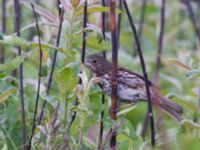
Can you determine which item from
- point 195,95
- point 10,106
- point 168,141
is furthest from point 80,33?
point 168,141

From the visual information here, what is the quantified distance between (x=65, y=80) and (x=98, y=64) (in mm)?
282

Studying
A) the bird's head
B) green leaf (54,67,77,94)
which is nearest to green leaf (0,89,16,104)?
green leaf (54,67,77,94)

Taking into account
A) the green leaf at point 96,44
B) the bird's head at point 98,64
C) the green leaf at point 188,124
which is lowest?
the green leaf at point 188,124

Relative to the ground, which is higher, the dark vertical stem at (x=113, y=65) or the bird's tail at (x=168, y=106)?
the dark vertical stem at (x=113, y=65)

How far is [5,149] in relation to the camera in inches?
77.2

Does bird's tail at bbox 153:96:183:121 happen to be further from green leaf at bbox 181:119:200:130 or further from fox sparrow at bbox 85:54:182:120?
green leaf at bbox 181:119:200:130

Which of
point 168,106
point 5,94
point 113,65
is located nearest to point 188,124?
point 168,106

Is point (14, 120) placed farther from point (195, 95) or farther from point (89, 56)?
point (195, 95)

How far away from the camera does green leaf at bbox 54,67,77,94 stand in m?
1.86

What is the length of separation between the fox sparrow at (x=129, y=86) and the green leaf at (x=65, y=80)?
0.57 ft

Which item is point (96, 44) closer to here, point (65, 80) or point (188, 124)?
point (65, 80)

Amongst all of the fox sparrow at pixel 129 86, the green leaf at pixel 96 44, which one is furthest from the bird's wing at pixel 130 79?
the green leaf at pixel 96 44

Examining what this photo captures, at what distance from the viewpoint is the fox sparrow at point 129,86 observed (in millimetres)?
2088

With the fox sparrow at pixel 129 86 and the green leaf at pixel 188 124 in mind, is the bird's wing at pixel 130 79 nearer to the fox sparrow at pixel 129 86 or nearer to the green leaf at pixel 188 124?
the fox sparrow at pixel 129 86
